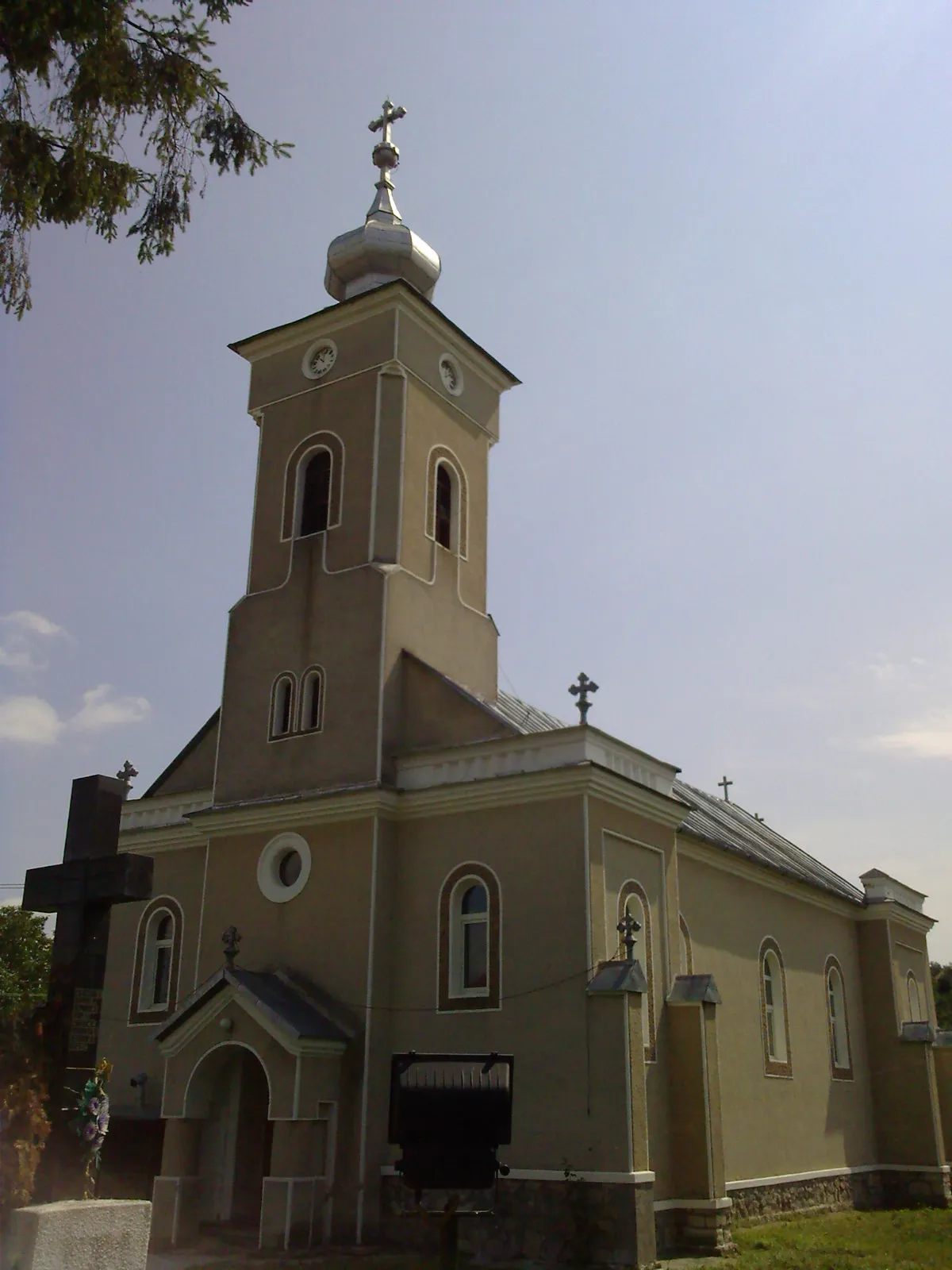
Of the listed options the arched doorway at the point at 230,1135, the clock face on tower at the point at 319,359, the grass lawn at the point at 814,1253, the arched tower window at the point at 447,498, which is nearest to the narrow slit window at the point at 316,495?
the clock face on tower at the point at 319,359

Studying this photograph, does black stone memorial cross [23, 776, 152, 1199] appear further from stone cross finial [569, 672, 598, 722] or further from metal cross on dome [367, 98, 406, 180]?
metal cross on dome [367, 98, 406, 180]

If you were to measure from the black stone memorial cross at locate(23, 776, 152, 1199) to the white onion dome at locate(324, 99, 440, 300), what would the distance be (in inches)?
585

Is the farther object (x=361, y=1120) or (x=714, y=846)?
(x=714, y=846)

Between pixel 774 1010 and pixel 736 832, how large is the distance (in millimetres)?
4540

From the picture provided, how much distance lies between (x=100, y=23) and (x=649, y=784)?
1321 cm

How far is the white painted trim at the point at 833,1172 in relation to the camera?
19953 mm

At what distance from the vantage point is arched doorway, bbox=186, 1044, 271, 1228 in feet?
57.7

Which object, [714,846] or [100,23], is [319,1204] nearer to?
[714,846]

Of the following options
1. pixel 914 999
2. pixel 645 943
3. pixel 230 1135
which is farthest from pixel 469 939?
pixel 914 999

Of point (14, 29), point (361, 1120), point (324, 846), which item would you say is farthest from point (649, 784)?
point (14, 29)

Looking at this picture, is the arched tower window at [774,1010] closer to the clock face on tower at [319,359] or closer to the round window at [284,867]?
the round window at [284,867]

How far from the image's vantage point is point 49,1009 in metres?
9.12

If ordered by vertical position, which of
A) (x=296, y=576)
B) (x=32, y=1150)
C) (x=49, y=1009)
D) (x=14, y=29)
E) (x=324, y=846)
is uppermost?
(x=296, y=576)

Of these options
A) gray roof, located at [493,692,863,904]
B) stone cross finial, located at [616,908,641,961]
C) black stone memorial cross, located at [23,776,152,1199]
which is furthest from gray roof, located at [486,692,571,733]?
black stone memorial cross, located at [23,776,152,1199]
